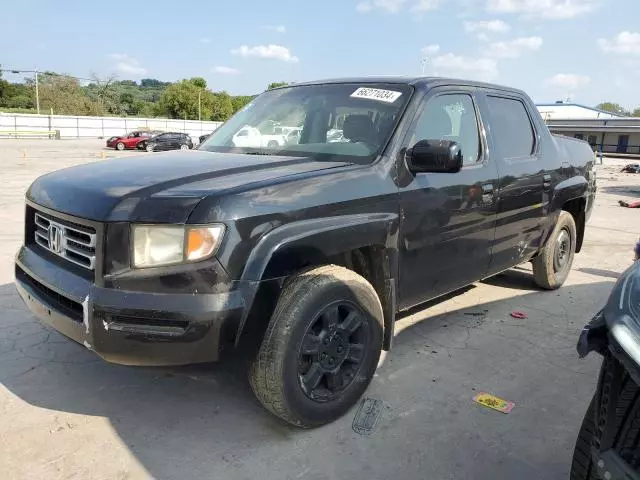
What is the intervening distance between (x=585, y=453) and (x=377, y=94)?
7.90ft

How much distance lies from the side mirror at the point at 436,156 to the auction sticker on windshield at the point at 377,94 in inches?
18.3

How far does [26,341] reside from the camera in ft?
12.3

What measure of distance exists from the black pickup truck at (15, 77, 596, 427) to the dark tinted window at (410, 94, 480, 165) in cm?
1

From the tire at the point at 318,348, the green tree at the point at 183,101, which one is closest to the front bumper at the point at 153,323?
the tire at the point at 318,348

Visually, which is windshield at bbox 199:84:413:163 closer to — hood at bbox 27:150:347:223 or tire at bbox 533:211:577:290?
hood at bbox 27:150:347:223

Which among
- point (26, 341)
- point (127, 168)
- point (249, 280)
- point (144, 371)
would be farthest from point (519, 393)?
point (26, 341)

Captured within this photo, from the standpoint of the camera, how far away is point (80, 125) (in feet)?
176

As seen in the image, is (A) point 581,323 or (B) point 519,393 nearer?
(B) point 519,393

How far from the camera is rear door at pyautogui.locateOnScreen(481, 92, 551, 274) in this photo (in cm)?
406

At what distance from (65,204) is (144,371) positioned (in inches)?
51.4

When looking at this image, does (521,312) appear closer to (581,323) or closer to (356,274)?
(581,323)

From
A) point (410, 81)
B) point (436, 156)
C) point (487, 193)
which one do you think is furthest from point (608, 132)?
point (436, 156)

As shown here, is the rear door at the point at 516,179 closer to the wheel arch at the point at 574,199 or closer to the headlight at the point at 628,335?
the wheel arch at the point at 574,199

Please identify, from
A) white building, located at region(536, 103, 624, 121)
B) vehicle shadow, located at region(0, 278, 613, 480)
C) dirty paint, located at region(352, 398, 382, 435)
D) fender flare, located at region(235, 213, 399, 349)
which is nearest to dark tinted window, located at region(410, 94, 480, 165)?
fender flare, located at region(235, 213, 399, 349)
